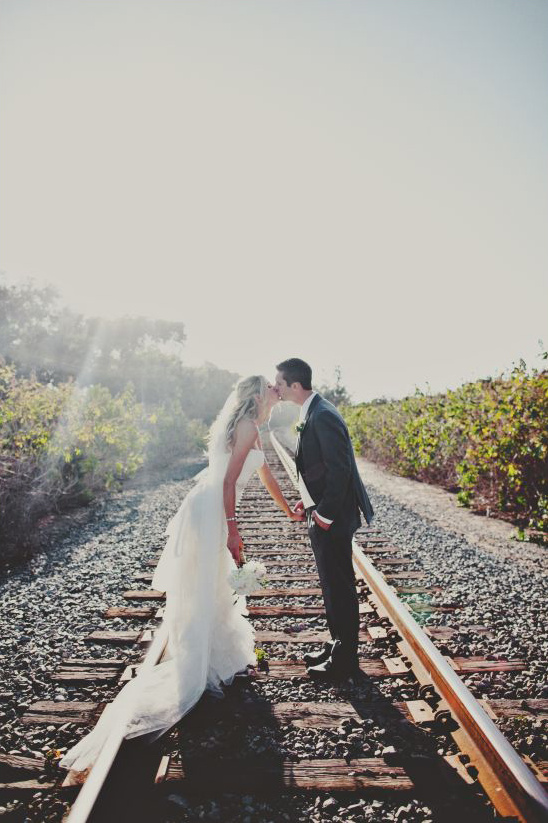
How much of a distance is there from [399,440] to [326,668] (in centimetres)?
1079

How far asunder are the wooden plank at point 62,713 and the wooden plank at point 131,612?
47.1 inches

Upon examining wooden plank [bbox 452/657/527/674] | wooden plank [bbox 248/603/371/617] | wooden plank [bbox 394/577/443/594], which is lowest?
wooden plank [bbox 248/603/371/617]

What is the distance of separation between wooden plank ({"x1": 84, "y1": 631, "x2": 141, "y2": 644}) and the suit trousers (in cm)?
154

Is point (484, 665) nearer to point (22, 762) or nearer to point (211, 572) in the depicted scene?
point (211, 572)

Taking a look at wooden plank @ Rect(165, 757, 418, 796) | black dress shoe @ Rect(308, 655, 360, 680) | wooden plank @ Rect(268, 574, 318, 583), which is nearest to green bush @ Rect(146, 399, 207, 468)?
wooden plank @ Rect(268, 574, 318, 583)

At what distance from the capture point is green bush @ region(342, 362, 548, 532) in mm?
7371

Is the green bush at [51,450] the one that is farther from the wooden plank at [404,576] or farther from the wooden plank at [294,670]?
the wooden plank at [404,576]

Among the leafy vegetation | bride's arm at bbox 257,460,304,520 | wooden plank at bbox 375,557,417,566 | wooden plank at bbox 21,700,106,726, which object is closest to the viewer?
wooden plank at bbox 21,700,106,726

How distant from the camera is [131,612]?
4.09m

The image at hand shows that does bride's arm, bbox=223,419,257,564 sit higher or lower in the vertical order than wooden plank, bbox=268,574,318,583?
higher

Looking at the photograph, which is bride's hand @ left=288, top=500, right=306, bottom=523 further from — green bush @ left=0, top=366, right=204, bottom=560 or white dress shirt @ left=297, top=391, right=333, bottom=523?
green bush @ left=0, top=366, right=204, bottom=560

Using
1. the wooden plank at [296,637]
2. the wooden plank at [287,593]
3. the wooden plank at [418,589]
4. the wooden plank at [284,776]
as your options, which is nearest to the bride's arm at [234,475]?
the wooden plank at [296,637]

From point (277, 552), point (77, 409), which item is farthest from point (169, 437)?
point (277, 552)

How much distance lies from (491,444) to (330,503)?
615 centimetres
